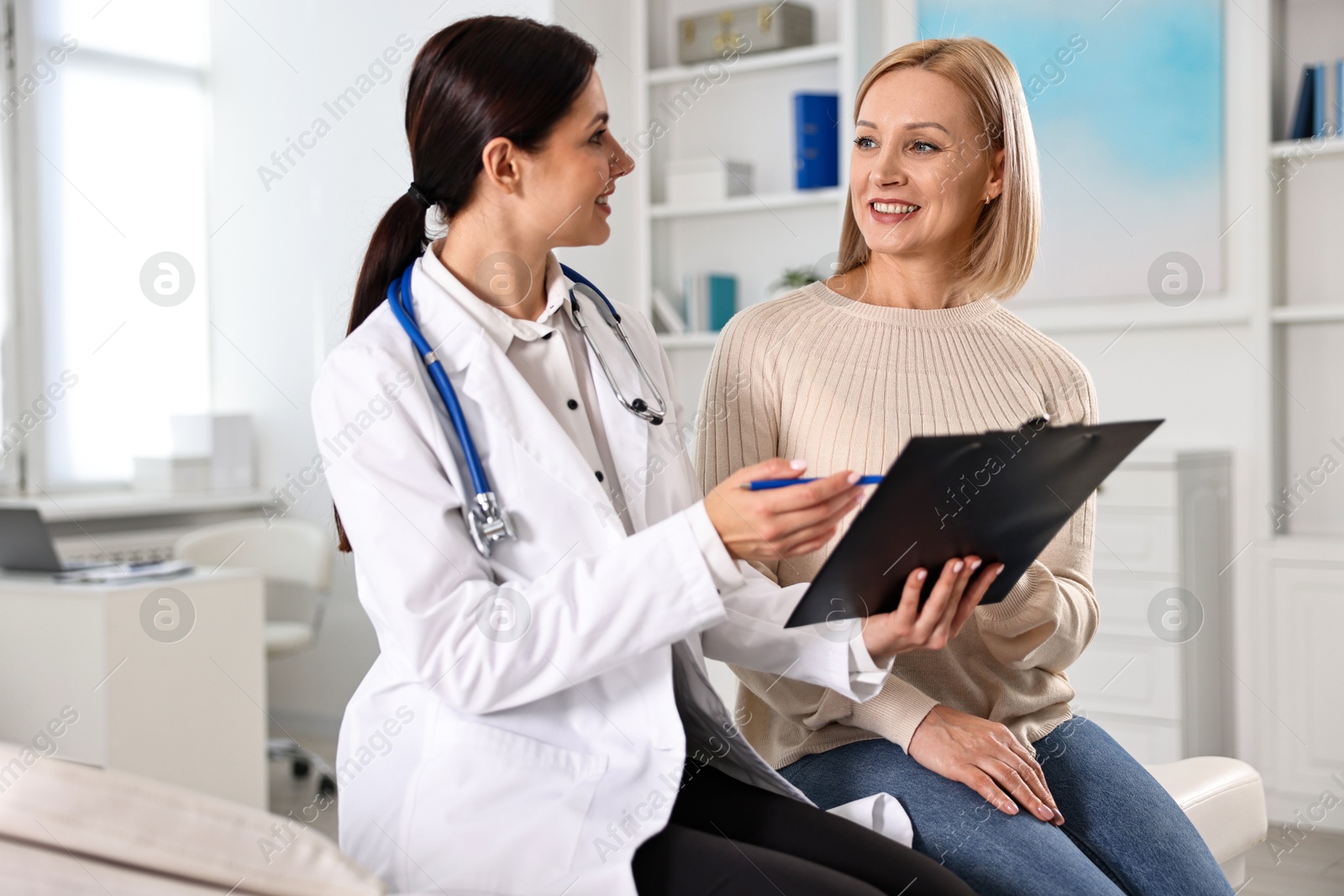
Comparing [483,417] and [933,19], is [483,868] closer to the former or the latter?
[483,417]

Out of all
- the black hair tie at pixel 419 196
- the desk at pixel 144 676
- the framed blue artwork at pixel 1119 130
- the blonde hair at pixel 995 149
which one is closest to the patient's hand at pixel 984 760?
the blonde hair at pixel 995 149

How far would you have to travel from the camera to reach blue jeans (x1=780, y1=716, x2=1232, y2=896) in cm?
132

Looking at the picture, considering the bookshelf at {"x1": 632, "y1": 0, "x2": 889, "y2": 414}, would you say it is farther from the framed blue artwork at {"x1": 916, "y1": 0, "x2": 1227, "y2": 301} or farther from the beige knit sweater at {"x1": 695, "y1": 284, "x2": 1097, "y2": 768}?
the beige knit sweater at {"x1": 695, "y1": 284, "x2": 1097, "y2": 768}

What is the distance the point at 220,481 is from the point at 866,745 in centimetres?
371

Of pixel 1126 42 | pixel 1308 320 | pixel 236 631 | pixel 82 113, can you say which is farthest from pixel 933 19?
pixel 82 113

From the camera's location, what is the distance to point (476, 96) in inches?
53.9

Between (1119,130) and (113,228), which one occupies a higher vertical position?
(1119,130)

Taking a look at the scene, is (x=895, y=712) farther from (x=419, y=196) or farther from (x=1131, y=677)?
(x=1131, y=677)

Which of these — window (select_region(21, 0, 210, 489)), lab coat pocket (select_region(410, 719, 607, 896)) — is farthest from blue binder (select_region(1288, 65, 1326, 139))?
window (select_region(21, 0, 210, 489))

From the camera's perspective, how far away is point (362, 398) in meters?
1.24

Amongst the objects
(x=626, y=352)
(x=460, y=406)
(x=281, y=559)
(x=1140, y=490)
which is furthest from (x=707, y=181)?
(x=460, y=406)

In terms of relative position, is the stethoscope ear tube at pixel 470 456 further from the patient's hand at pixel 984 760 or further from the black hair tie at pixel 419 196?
the patient's hand at pixel 984 760

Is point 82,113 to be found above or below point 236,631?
above

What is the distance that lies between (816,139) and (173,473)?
260cm
